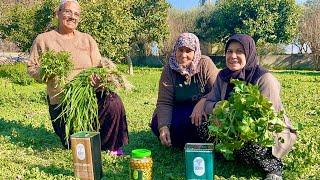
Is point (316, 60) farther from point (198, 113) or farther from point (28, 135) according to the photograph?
point (198, 113)

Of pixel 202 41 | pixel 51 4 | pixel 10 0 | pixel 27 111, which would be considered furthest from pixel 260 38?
pixel 27 111

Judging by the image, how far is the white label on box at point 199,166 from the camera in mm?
2570

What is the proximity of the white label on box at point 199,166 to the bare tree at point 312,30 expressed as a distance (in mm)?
21263

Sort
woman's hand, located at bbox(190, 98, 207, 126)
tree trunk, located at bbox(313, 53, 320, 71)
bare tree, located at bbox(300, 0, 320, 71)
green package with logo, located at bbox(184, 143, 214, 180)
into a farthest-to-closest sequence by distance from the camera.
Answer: tree trunk, located at bbox(313, 53, 320, 71) < bare tree, located at bbox(300, 0, 320, 71) < woman's hand, located at bbox(190, 98, 207, 126) < green package with logo, located at bbox(184, 143, 214, 180)

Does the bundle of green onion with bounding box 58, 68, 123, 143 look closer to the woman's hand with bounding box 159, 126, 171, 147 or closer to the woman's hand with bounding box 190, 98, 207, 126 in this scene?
the woman's hand with bounding box 159, 126, 171, 147

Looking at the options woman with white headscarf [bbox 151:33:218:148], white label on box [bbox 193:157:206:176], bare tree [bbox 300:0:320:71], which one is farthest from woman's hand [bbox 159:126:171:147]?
bare tree [bbox 300:0:320:71]

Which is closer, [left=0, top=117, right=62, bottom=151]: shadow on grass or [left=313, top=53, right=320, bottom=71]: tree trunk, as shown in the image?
[left=0, top=117, right=62, bottom=151]: shadow on grass

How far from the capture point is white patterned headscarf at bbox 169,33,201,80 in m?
3.35

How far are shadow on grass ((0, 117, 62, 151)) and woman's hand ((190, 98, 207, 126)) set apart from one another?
4.50 ft

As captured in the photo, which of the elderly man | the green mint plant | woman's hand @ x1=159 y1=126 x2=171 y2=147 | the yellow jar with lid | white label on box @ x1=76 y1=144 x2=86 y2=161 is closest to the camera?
the green mint plant

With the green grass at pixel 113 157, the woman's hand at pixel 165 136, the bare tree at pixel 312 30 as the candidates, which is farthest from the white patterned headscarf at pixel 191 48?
the bare tree at pixel 312 30

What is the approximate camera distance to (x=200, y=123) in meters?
3.35

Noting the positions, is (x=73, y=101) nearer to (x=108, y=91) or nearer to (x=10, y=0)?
(x=108, y=91)

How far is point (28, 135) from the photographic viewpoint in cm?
451
